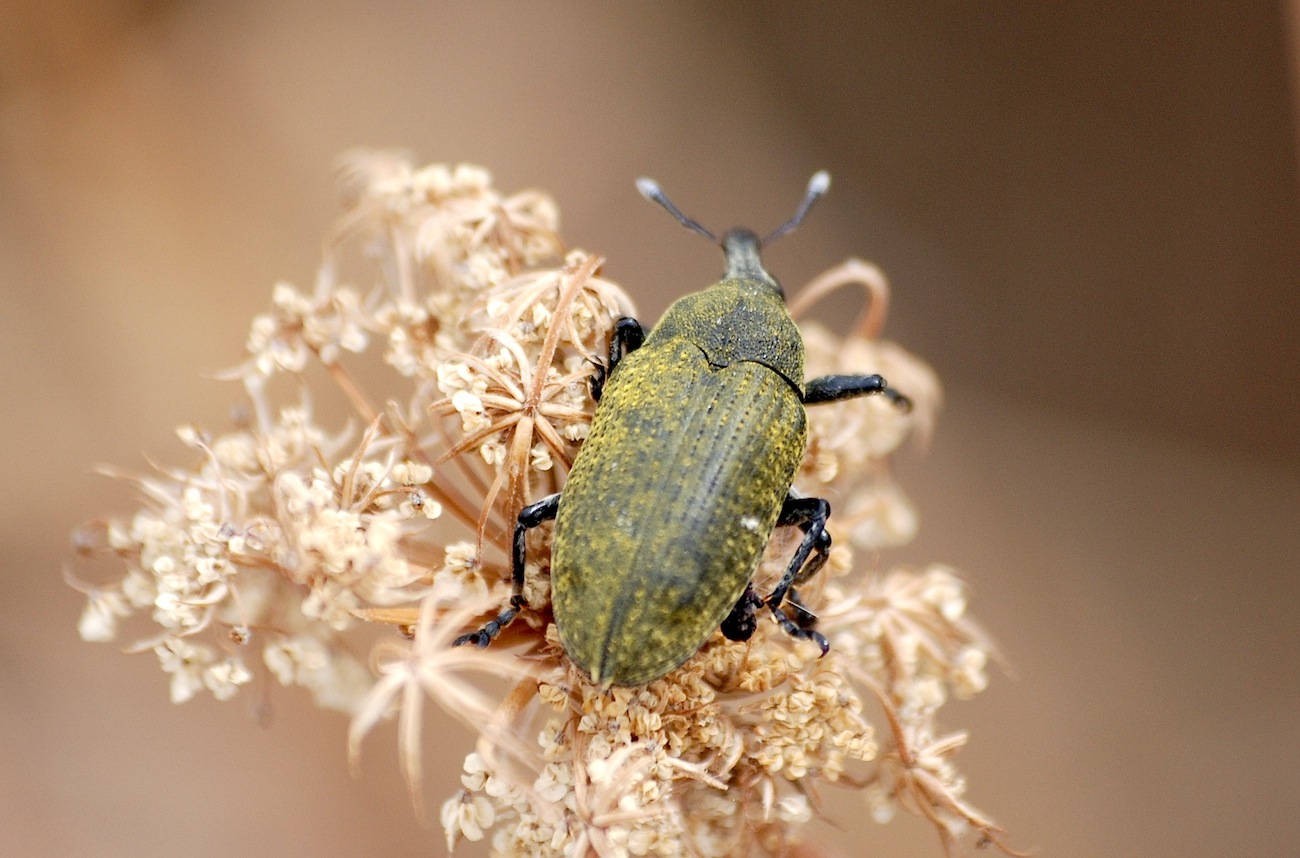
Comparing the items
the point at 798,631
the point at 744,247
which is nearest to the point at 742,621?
the point at 798,631

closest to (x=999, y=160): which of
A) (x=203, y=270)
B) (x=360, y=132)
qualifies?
(x=360, y=132)

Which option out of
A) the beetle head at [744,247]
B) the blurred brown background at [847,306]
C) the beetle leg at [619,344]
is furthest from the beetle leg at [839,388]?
the blurred brown background at [847,306]

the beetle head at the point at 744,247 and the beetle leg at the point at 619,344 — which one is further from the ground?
the beetle head at the point at 744,247

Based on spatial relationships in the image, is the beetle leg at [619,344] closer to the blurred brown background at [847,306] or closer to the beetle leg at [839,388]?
the beetle leg at [839,388]

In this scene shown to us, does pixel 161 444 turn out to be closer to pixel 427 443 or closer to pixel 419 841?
pixel 419 841

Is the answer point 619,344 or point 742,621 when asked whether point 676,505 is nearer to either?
point 742,621

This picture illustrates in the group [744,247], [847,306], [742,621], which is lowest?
[742,621]
